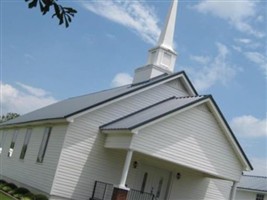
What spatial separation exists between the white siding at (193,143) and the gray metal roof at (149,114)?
1.30 feet

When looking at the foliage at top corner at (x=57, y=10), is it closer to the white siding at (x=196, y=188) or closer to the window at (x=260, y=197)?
the white siding at (x=196, y=188)

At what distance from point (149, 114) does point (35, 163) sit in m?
6.78

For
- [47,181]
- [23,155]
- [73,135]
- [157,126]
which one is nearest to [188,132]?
[157,126]

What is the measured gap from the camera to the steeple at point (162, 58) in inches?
1082

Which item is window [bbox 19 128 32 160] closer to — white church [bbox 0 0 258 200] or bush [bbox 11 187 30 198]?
white church [bbox 0 0 258 200]

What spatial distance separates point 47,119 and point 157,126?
6.36 metres

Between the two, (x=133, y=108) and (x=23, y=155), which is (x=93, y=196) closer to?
(x=133, y=108)

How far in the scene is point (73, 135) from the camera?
2169 centimetres

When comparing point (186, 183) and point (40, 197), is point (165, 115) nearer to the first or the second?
point (186, 183)

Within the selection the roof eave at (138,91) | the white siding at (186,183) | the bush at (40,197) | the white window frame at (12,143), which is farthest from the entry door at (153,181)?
the white window frame at (12,143)

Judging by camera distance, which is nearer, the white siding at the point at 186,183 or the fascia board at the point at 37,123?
the fascia board at the point at 37,123

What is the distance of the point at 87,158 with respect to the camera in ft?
72.4

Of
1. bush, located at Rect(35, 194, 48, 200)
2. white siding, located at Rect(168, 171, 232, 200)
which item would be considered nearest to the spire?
white siding, located at Rect(168, 171, 232, 200)

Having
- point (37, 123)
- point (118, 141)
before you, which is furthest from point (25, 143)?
point (118, 141)
